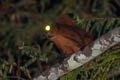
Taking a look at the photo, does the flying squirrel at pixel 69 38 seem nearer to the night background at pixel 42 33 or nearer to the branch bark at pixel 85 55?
the night background at pixel 42 33

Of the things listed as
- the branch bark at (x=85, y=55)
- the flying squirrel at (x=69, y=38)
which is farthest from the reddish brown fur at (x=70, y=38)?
the branch bark at (x=85, y=55)

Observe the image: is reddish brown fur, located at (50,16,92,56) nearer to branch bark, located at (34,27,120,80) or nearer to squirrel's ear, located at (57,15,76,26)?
squirrel's ear, located at (57,15,76,26)

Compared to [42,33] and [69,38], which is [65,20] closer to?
[69,38]

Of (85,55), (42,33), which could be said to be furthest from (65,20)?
(85,55)

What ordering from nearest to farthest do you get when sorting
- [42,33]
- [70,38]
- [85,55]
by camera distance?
[85,55] → [42,33] → [70,38]

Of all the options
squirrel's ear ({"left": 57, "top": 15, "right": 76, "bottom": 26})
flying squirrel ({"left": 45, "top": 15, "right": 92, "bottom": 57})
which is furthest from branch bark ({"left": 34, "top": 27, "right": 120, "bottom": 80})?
squirrel's ear ({"left": 57, "top": 15, "right": 76, "bottom": 26})
